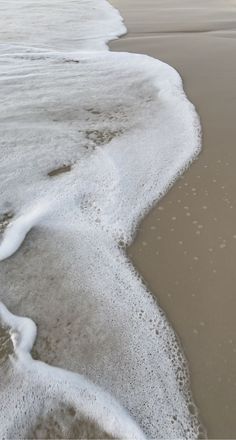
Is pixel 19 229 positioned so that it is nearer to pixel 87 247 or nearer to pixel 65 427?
pixel 87 247

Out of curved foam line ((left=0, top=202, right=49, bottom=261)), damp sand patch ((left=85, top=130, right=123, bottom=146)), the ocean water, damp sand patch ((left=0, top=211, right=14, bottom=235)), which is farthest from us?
damp sand patch ((left=85, top=130, right=123, bottom=146))

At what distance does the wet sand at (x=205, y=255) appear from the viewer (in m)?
1.86

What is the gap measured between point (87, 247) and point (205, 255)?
2.40 feet

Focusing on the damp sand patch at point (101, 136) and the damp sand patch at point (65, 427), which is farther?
the damp sand patch at point (101, 136)

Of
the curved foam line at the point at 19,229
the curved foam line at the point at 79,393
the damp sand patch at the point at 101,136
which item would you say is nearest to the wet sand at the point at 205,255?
the curved foam line at the point at 79,393

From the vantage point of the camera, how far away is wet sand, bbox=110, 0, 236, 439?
6.11ft

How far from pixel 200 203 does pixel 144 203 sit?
1.28ft

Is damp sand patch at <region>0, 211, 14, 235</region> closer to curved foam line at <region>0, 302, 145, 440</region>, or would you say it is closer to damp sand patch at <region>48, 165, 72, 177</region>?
damp sand patch at <region>48, 165, 72, 177</region>

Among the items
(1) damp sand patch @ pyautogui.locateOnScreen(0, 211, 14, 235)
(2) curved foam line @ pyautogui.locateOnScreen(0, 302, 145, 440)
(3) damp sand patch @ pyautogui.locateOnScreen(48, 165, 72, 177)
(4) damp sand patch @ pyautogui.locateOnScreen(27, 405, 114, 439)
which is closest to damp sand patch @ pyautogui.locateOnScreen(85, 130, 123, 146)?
(3) damp sand patch @ pyautogui.locateOnScreen(48, 165, 72, 177)

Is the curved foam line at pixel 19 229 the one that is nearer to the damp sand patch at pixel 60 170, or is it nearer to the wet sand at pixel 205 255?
the damp sand patch at pixel 60 170

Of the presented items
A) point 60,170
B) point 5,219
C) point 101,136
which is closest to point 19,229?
point 5,219

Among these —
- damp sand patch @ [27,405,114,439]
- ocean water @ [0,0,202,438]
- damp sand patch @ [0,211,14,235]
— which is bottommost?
damp sand patch @ [27,405,114,439]

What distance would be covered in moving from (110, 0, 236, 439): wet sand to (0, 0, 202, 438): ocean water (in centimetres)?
8

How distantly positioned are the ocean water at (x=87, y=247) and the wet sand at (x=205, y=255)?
3.1 inches
